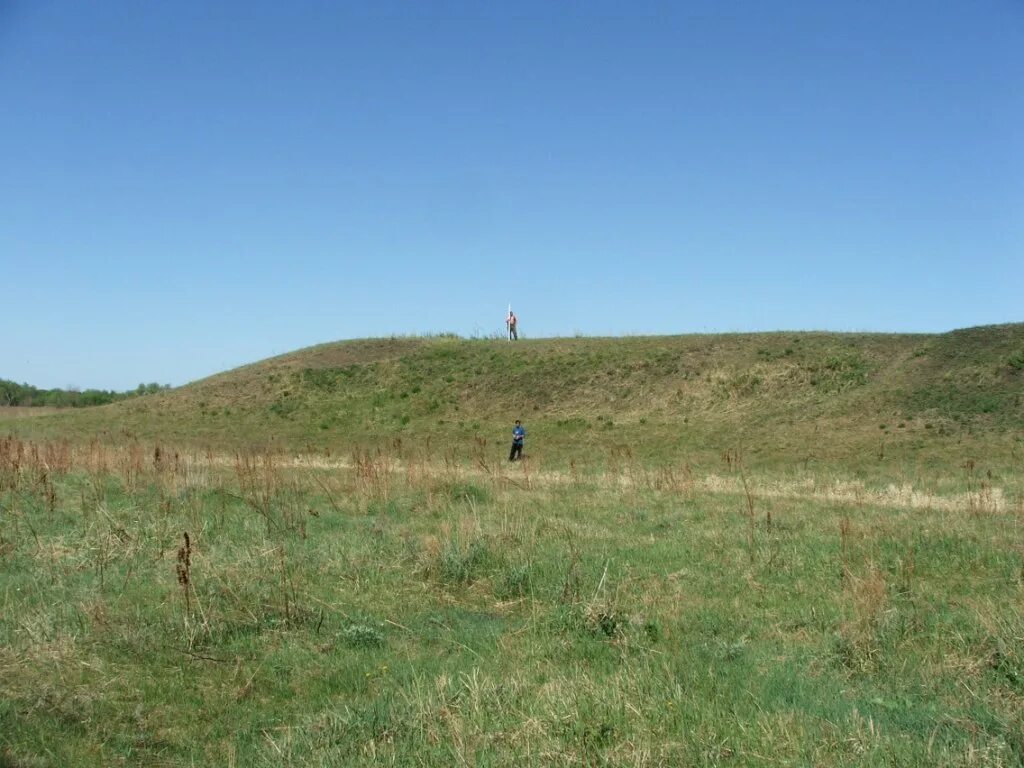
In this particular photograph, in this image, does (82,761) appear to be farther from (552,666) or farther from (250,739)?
(552,666)

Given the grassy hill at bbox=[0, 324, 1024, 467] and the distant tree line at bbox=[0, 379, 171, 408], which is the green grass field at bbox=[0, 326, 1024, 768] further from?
the distant tree line at bbox=[0, 379, 171, 408]

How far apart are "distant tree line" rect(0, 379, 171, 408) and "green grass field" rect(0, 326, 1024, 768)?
58052 millimetres

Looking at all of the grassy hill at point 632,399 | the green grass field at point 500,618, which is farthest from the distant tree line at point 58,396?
the green grass field at point 500,618

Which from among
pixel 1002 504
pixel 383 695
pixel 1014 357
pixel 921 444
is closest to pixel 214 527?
pixel 383 695

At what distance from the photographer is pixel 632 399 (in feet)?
143

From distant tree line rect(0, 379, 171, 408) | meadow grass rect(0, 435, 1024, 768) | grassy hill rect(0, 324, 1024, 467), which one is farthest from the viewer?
distant tree line rect(0, 379, 171, 408)

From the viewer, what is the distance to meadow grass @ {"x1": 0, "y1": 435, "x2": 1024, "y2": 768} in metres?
5.18

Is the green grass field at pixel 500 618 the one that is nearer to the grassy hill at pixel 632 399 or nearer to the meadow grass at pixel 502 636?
the meadow grass at pixel 502 636

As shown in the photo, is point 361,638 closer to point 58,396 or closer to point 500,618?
point 500,618

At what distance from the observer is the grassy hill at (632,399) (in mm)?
32250

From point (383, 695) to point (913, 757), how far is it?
10.9 ft

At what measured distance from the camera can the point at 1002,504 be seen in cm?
1510

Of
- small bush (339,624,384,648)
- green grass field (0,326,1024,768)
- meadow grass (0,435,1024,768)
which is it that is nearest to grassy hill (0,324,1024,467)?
green grass field (0,326,1024,768)

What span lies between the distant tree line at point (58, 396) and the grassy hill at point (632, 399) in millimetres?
19124
